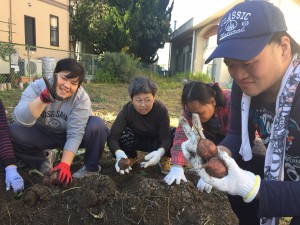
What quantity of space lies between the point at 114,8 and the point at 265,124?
48.1 ft

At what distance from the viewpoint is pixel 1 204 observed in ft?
6.27

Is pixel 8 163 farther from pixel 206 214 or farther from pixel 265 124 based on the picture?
pixel 265 124

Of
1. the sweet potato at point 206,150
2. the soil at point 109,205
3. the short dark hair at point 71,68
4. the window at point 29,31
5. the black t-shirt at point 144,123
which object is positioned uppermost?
the window at point 29,31

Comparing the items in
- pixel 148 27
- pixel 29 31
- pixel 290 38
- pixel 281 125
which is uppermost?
pixel 148 27

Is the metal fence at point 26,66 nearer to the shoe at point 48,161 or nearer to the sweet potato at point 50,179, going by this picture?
the shoe at point 48,161

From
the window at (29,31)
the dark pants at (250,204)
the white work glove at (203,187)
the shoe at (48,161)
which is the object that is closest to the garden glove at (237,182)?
the dark pants at (250,204)

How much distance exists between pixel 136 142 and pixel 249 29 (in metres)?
1.80

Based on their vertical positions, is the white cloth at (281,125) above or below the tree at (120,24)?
below

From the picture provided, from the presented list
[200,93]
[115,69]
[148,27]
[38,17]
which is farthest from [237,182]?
[148,27]

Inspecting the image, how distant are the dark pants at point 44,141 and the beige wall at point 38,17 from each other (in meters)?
9.00

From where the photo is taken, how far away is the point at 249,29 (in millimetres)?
1132

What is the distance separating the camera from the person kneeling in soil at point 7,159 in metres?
2.06

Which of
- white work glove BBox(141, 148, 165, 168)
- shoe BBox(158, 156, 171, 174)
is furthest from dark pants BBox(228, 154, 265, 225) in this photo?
shoe BBox(158, 156, 171, 174)

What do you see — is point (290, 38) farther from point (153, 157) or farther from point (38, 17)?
point (38, 17)
